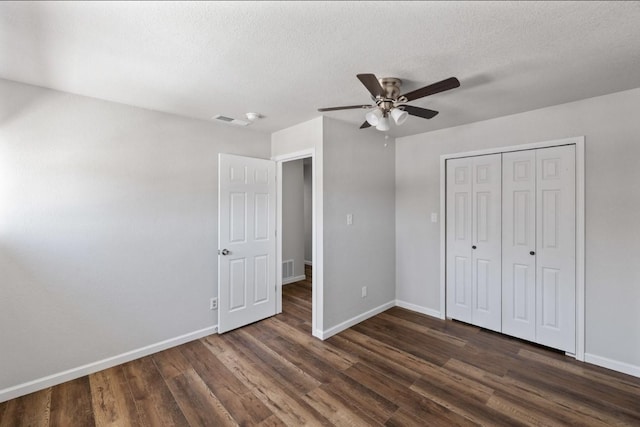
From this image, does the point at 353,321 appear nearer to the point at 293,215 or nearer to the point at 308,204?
the point at 293,215

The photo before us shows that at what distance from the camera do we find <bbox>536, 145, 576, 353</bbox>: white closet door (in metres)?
2.76

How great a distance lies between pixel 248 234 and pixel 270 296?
2.94 feet

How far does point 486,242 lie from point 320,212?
200cm

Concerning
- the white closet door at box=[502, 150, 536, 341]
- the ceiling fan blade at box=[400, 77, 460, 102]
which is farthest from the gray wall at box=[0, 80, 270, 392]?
the white closet door at box=[502, 150, 536, 341]

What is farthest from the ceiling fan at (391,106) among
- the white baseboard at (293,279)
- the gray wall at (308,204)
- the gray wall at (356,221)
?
the gray wall at (308,204)

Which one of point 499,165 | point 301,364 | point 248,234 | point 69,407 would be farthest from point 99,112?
point 499,165

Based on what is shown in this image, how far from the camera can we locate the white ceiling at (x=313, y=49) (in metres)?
1.44

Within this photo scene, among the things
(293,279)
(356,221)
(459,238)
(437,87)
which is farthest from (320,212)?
(293,279)

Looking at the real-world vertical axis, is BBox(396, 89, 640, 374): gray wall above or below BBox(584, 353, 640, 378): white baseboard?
above

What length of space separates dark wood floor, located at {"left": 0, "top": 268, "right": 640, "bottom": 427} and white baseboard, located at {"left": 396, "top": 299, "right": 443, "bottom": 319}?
564mm

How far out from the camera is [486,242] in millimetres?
3324

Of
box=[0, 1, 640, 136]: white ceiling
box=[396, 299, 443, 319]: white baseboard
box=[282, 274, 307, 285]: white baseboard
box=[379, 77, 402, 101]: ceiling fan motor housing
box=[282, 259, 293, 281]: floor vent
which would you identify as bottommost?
box=[396, 299, 443, 319]: white baseboard

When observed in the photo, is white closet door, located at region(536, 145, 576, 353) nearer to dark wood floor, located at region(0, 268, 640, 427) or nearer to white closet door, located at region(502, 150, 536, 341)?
white closet door, located at region(502, 150, 536, 341)

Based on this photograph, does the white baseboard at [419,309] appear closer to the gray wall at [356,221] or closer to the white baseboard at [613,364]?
the gray wall at [356,221]
